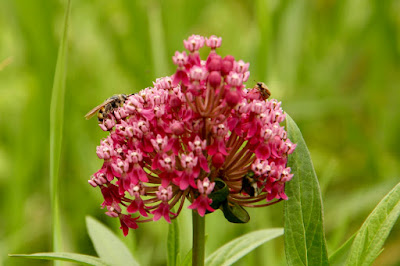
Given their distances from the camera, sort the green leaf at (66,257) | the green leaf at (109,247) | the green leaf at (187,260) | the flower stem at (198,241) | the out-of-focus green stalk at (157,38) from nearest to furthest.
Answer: the green leaf at (66,257) < the flower stem at (198,241) < the green leaf at (187,260) < the green leaf at (109,247) < the out-of-focus green stalk at (157,38)

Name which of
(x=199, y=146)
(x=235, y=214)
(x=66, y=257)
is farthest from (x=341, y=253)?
(x=66, y=257)

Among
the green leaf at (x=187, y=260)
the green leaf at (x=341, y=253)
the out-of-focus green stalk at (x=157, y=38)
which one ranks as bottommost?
the green leaf at (x=341, y=253)

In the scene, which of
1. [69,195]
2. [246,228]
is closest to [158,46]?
[69,195]

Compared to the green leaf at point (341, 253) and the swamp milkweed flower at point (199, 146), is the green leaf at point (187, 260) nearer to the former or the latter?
the swamp milkweed flower at point (199, 146)

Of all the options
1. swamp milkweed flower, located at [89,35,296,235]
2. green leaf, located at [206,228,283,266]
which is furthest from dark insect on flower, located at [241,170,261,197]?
green leaf, located at [206,228,283,266]

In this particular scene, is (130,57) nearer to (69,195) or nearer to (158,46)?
(158,46)

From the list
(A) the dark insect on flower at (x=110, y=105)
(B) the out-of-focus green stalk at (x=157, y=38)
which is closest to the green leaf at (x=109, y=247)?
(A) the dark insect on flower at (x=110, y=105)

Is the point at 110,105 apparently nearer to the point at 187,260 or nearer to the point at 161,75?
the point at 187,260
